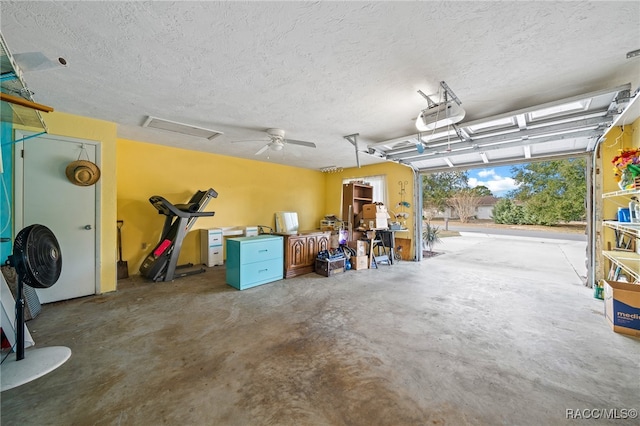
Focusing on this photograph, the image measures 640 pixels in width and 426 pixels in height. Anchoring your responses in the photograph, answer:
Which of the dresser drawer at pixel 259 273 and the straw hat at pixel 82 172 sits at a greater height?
the straw hat at pixel 82 172

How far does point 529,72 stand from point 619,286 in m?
2.54

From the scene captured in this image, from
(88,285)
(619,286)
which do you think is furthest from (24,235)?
(619,286)

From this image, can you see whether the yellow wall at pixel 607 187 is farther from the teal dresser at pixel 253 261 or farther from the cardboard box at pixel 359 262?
the teal dresser at pixel 253 261

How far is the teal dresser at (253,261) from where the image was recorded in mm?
3621

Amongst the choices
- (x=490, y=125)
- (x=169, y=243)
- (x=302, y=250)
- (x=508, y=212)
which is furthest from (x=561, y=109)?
(x=508, y=212)

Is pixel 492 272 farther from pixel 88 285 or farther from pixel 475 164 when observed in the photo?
pixel 88 285

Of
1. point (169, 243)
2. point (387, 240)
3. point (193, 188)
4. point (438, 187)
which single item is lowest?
point (387, 240)

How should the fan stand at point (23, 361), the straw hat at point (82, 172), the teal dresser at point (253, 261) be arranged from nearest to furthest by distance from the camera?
the fan stand at point (23, 361), the straw hat at point (82, 172), the teal dresser at point (253, 261)

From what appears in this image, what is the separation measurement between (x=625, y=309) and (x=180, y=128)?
610 centimetres

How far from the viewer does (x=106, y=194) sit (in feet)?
11.0

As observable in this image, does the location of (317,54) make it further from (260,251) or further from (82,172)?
(82,172)

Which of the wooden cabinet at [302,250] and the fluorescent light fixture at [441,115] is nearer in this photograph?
the fluorescent light fixture at [441,115]

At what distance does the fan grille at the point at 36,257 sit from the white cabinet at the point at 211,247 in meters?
2.96

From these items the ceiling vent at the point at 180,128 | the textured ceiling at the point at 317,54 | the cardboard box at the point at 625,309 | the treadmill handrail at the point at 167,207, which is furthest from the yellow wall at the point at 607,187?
the treadmill handrail at the point at 167,207
